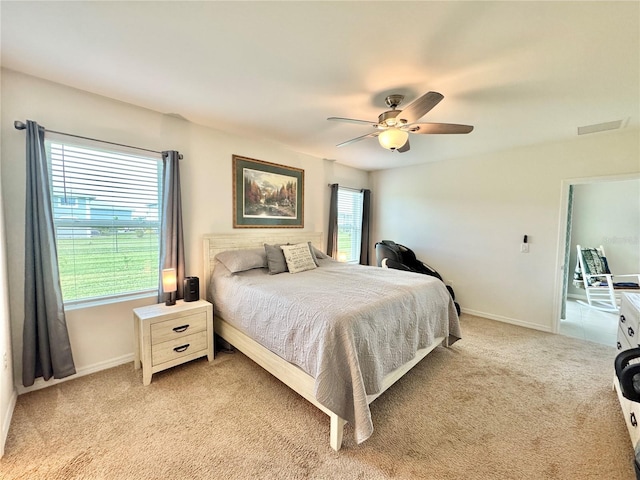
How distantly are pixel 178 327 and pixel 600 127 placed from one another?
15.7 feet

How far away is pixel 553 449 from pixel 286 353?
179 centimetres

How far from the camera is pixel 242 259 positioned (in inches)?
115

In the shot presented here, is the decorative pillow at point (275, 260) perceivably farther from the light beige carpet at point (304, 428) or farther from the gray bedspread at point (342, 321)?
the light beige carpet at point (304, 428)

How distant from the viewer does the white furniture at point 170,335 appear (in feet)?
7.11

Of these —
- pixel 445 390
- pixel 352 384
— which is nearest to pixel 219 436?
pixel 352 384

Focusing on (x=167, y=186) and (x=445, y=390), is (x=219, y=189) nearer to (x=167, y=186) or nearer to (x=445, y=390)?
(x=167, y=186)

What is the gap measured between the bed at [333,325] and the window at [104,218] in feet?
2.13

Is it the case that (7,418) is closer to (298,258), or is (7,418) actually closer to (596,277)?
(298,258)

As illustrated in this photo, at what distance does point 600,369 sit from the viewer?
248 centimetres

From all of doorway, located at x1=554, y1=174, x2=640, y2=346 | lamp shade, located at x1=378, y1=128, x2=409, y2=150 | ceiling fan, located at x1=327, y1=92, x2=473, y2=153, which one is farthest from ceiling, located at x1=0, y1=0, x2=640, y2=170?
doorway, located at x1=554, y1=174, x2=640, y2=346

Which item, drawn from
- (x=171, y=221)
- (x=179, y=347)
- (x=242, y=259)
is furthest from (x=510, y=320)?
(x=171, y=221)

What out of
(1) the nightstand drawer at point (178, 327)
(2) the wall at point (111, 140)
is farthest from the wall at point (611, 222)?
(1) the nightstand drawer at point (178, 327)

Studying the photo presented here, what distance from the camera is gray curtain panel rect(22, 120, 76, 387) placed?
76.2 inches

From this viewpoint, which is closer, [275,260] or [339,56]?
[339,56]
